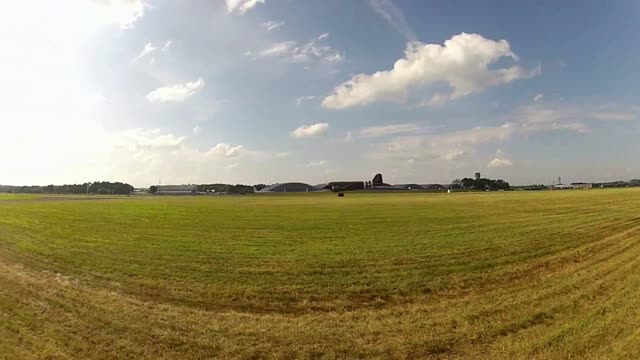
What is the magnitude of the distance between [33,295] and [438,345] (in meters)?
11.4

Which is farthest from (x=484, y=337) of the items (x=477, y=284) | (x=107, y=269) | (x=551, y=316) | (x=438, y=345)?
(x=107, y=269)

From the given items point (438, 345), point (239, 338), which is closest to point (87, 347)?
point (239, 338)

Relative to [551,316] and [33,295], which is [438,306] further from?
[33,295]

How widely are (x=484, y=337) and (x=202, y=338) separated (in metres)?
5.87

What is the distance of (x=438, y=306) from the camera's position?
12.2 meters

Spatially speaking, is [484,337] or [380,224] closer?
[484,337]

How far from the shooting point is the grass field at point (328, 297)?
9469mm

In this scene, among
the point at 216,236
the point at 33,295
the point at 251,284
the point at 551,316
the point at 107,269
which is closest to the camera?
the point at 551,316

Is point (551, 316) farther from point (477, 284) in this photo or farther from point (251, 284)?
point (251, 284)

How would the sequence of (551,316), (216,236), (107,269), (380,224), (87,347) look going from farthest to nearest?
(380,224) → (216,236) → (107,269) → (551,316) → (87,347)

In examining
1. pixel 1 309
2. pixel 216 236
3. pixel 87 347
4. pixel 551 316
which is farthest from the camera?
pixel 216 236

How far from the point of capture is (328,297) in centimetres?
1330

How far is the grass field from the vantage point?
373 inches

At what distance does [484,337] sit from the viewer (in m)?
9.73
